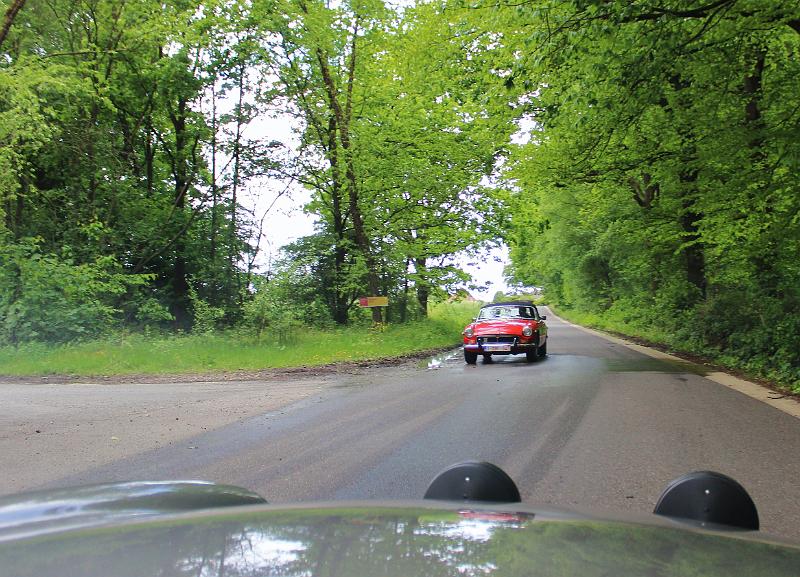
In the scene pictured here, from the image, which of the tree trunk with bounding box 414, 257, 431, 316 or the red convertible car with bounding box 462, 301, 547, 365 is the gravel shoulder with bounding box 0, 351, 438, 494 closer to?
the red convertible car with bounding box 462, 301, 547, 365

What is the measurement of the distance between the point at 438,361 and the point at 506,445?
10.6 meters

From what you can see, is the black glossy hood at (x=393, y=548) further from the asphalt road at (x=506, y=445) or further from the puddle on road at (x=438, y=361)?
the puddle on road at (x=438, y=361)

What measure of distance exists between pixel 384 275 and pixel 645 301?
14525 mm

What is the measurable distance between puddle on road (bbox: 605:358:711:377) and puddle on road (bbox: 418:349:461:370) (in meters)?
4.30

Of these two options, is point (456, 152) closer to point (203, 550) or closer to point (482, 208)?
point (482, 208)

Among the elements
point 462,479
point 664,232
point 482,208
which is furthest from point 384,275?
point 462,479

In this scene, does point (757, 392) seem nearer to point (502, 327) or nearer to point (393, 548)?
point (502, 327)

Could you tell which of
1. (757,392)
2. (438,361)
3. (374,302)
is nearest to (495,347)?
(438,361)

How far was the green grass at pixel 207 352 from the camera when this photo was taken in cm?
1465

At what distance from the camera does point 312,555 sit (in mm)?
1685

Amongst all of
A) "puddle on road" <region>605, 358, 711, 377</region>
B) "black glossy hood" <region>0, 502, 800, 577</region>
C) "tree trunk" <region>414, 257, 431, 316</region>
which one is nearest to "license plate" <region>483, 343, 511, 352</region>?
"puddle on road" <region>605, 358, 711, 377</region>

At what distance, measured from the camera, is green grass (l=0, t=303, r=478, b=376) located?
14.6m

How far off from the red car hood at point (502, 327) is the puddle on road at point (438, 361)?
4.58 feet

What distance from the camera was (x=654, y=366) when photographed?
14.5m
